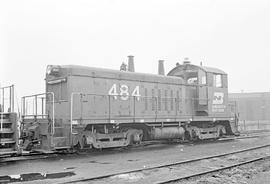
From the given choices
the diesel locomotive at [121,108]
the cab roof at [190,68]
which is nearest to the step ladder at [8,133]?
the diesel locomotive at [121,108]

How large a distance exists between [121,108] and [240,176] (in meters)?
6.52

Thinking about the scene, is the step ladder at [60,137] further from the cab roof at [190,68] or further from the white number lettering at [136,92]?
the cab roof at [190,68]

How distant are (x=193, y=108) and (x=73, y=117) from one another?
22.6ft

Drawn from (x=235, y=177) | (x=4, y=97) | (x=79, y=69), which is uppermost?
(x=79, y=69)

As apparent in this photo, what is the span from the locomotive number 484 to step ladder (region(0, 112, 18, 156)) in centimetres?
434

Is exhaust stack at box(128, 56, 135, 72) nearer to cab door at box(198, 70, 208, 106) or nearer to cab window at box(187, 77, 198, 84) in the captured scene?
cab window at box(187, 77, 198, 84)

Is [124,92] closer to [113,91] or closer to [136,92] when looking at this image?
[113,91]

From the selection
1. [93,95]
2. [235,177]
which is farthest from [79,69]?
[235,177]

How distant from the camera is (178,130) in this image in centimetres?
1530

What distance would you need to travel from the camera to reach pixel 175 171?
8633 millimetres

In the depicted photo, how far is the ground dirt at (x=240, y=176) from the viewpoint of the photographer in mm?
7468

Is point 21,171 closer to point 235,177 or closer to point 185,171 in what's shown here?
point 185,171

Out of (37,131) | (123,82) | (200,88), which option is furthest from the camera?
(200,88)

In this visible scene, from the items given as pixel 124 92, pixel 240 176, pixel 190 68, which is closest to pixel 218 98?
pixel 190 68
